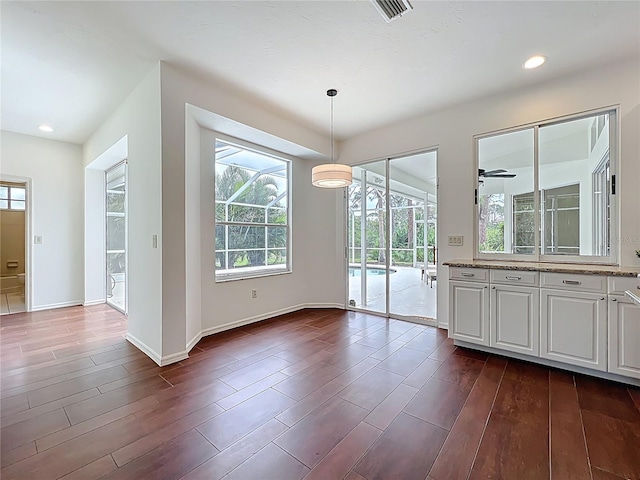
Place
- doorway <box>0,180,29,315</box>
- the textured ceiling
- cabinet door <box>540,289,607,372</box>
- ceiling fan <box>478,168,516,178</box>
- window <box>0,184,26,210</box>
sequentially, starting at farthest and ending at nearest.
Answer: doorway <box>0,180,29,315</box>, window <box>0,184,26,210</box>, ceiling fan <box>478,168,516,178</box>, cabinet door <box>540,289,607,372</box>, the textured ceiling

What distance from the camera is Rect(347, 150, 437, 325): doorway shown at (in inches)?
169

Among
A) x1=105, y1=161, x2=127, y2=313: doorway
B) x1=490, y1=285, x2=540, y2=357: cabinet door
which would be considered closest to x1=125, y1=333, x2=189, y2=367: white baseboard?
x1=105, y1=161, x2=127, y2=313: doorway

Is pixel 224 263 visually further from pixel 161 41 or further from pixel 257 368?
pixel 161 41

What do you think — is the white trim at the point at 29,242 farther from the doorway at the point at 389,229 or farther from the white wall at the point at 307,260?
the doorway at the point at 389,229

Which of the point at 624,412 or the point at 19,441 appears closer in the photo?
the point at 19,441

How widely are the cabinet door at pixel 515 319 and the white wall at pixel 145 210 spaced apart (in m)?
3.21

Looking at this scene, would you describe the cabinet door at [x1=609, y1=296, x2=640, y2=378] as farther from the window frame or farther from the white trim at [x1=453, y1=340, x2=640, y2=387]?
the window frame

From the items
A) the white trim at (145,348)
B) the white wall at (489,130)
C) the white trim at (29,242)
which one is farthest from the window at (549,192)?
the white trim at (29,242)

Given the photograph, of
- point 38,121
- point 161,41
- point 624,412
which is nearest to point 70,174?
point 38,121

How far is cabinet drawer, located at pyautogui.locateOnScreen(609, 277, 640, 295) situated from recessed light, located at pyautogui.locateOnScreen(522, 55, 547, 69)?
6.51 feet

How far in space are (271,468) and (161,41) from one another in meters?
3.07

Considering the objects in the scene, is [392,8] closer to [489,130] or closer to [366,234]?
[489,130]

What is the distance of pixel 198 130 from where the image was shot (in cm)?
335

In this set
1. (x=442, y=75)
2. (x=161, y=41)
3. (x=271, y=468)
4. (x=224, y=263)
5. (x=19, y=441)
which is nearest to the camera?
(x=271, y=468)
